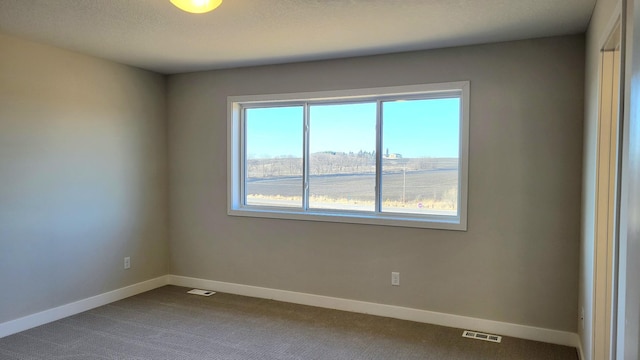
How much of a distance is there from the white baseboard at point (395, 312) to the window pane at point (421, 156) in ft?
2.95

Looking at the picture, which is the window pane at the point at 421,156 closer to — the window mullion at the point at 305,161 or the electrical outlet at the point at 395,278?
the electrical outlet at the point at 395,278

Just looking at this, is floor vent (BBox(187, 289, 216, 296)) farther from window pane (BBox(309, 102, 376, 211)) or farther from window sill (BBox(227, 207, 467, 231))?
window pane (BBox(309, 102, 376, 211))

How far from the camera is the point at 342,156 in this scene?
13.9 feet

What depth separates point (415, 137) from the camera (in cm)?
391

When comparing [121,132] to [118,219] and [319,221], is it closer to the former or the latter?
[118,219]

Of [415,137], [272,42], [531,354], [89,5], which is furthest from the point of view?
[415,137]

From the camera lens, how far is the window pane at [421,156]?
3785 millimetres

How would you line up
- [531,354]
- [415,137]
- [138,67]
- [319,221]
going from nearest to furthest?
[531,354]
[415,137]
[319,221]
[138,67]

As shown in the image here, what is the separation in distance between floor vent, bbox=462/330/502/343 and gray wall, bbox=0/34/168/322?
3290 mm

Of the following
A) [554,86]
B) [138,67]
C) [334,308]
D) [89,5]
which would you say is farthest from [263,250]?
[554,86]

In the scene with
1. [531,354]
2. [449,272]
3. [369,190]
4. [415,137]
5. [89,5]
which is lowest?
[531,354]

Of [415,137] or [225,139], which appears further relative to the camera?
[225,139]

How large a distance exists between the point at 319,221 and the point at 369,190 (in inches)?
22.5

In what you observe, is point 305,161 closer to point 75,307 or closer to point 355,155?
point 355,155
